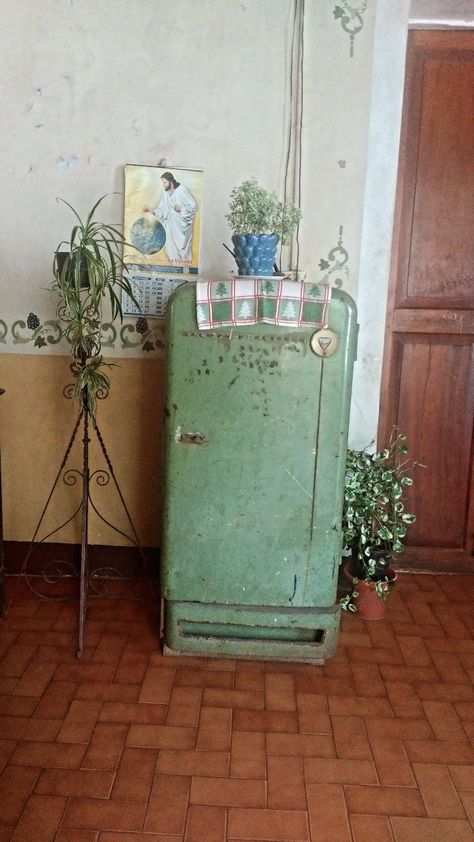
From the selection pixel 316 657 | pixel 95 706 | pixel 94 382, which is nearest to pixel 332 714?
pixel 316 657

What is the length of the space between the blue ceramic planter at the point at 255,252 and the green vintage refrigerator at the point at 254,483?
29cm

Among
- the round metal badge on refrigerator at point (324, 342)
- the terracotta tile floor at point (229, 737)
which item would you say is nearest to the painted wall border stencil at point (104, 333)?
the round metal badge on refrigerator at point (324, 342)

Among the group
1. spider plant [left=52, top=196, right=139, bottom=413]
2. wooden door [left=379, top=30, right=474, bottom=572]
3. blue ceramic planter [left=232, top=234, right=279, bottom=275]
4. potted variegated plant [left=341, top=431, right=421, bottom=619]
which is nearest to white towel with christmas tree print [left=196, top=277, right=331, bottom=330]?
blue ceramic planter [left=232, top=234, right=279, bottom=275]

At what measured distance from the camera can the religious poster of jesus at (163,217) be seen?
2.97 meters

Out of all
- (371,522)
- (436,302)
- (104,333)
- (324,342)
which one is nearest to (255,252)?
(324,342)

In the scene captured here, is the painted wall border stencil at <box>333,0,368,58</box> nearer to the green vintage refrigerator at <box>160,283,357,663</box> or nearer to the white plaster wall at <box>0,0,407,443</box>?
the white plaster wall at <box>0,0,407,443</box>

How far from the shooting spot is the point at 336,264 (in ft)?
10.0

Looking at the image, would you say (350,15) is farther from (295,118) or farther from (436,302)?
(436,302)

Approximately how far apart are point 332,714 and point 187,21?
290cm

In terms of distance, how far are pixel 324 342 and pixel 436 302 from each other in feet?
3.85

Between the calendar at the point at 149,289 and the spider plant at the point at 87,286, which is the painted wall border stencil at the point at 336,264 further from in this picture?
the spider plant at the point at 87,286

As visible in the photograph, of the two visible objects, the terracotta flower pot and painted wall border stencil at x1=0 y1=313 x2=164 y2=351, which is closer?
the terracotta flower pot

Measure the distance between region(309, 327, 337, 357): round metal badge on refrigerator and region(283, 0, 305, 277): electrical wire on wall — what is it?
70cm

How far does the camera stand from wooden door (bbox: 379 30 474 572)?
10.2 ft
